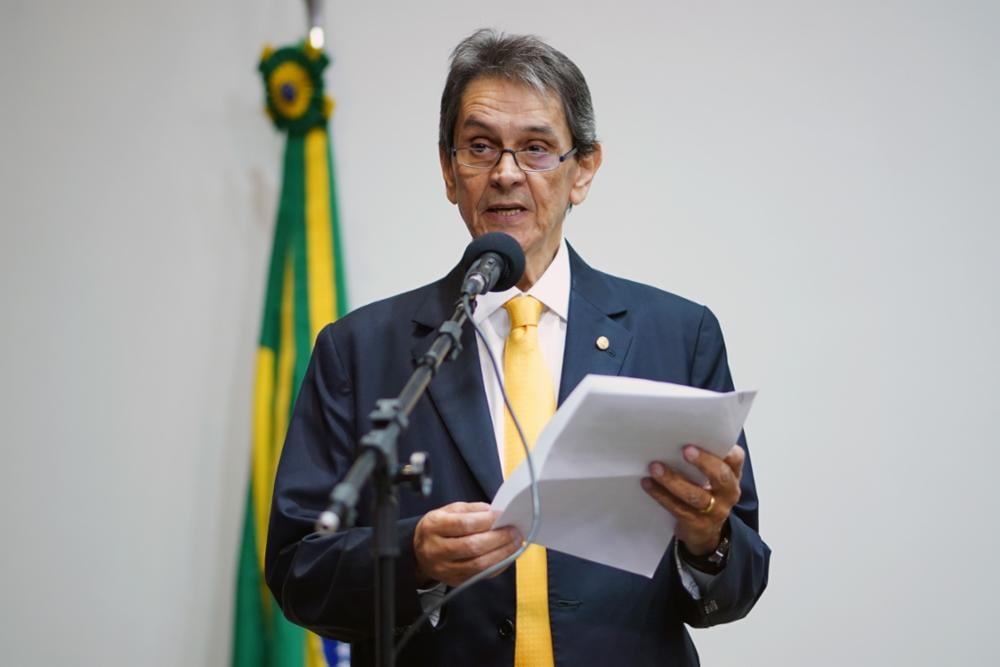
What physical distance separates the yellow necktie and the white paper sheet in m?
0.18

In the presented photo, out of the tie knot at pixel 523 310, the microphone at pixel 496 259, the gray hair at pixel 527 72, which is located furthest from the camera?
the gray hair at pixel 527 72

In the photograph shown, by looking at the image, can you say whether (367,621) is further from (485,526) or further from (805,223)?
(805,223)

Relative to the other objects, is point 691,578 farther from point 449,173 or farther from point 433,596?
point 449,173

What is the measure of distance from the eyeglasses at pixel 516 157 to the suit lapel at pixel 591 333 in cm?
20

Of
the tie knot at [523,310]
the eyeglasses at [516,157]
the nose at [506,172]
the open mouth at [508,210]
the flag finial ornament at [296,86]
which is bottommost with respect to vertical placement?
the tie knot at [523,310]

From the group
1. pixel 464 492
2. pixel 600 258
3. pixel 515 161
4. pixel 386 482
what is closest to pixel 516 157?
pixel 515 161

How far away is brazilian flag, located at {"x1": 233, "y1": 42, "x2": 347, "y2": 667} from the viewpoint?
9.17 ft

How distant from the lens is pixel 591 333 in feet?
6.06

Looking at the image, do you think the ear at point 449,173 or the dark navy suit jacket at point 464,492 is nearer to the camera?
the dark navy suit jacket at point 464,492

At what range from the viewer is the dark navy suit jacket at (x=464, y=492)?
162 cm

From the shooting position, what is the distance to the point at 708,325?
6.36ft

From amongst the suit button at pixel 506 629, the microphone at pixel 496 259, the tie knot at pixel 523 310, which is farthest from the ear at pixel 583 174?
the suit button at pixel 506 629

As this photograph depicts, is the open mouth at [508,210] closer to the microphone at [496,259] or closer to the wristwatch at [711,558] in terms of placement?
the microphone at [496,259]

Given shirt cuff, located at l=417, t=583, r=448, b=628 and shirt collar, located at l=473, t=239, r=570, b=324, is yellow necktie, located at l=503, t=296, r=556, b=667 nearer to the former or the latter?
shirt collar, located at l=473, t=239, r=570, b=324
